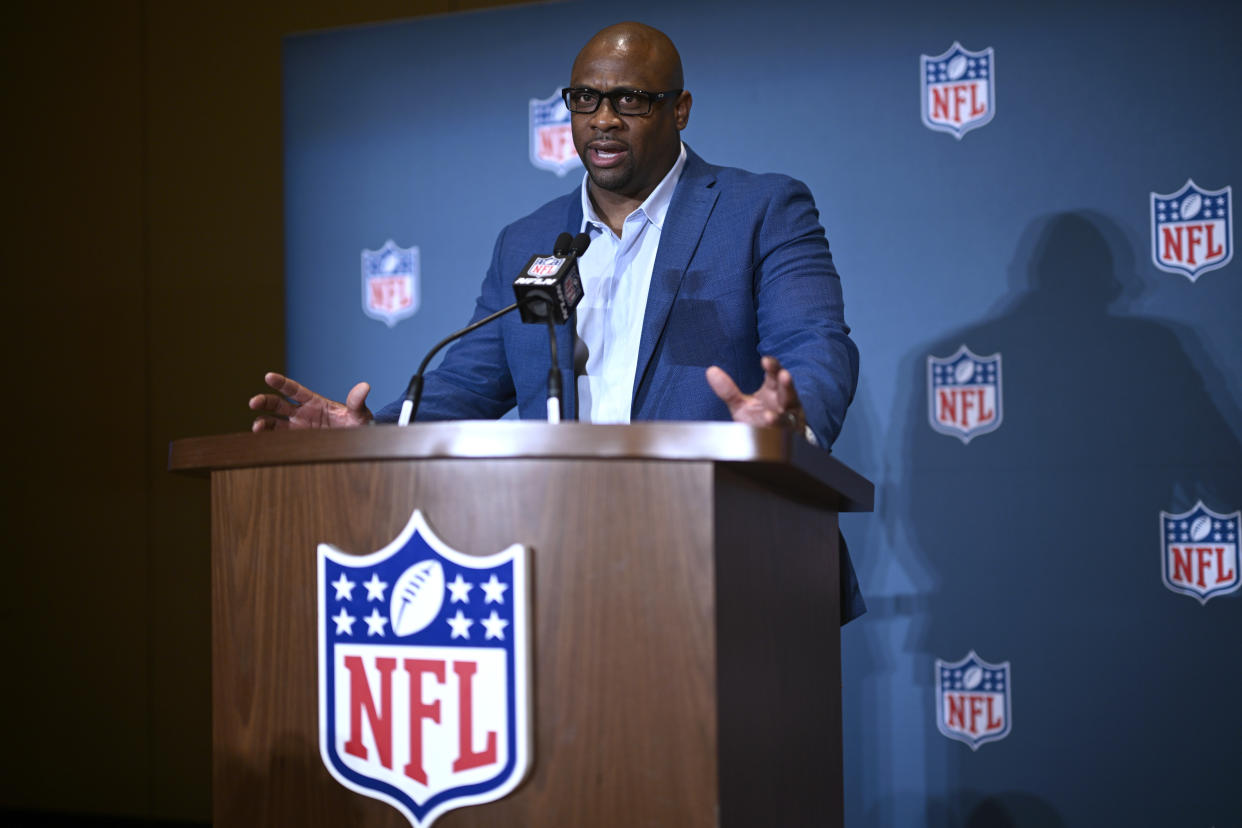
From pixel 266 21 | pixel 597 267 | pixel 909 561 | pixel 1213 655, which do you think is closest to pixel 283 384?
pixel 597 267

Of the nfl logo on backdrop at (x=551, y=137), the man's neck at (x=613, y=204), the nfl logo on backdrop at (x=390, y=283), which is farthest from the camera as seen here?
the nfl logo on backdrop at (x=390, y=283)

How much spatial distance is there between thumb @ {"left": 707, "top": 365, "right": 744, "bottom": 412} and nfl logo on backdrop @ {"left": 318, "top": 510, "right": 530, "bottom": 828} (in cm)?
29

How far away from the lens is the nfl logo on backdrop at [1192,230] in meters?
2.70

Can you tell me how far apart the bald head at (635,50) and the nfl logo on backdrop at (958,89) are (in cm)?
114

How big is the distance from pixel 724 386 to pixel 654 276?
0.75m

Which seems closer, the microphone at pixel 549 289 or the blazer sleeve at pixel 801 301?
the microphone at pixel 549 289

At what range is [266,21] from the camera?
402 centimetres

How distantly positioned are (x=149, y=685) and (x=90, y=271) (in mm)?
1563

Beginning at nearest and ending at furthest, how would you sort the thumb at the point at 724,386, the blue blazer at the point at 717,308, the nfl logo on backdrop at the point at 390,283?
Answer: the thumb at the point at 724,386
the blue blazer at the point at 717,308
the nfl logo on backdrop at the point at 390,283

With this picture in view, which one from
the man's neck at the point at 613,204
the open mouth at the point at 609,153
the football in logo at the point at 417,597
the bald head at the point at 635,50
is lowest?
the football in logo at the point at 417,597

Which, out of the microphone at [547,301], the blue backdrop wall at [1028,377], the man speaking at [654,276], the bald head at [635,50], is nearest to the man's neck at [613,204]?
the man speaking at [654,276]

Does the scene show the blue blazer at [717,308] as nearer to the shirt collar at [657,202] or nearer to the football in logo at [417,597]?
the shirt collar at [657,202]

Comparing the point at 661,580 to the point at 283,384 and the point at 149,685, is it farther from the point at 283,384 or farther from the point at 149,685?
the point at 149,685

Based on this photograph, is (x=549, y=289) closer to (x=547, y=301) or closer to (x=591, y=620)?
(x=547, y=301)
